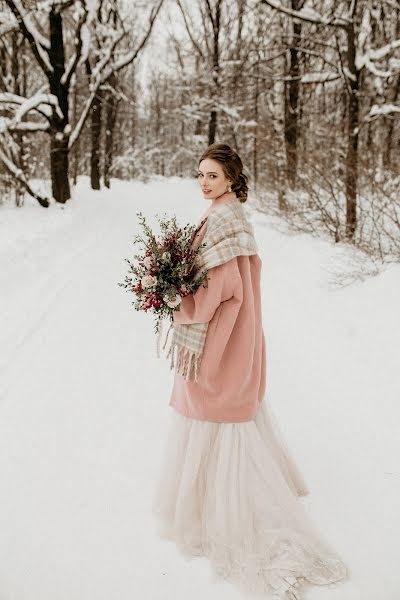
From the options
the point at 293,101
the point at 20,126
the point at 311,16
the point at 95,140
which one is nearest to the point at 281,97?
the point at 293,101

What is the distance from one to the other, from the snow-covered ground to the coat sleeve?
4.30 feet

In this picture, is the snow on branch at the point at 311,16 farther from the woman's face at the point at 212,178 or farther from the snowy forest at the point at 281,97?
the woman's face at the point at 212,178

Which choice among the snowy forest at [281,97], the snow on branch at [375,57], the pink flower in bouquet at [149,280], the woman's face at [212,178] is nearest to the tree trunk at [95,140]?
the snowy forest at [281,97]

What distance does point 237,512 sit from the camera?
7.72 feet

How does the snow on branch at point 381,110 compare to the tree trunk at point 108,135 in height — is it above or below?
below

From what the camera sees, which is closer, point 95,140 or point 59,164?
point 59,164

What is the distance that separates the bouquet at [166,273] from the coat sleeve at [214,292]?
0.05 metres

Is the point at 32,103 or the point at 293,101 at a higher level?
the point at 293,101

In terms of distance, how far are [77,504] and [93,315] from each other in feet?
11.3

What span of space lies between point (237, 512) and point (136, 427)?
4.68 ft

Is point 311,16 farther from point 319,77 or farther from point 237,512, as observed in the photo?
point 237,512

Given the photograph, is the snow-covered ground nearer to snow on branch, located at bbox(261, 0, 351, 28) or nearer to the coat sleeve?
the coat sleeve

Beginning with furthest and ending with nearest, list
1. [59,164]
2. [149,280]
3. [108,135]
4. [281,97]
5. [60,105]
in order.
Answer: [108,135], [59,164], [60,105], [281,97], [149,280]

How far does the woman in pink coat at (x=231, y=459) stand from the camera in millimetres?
2240
